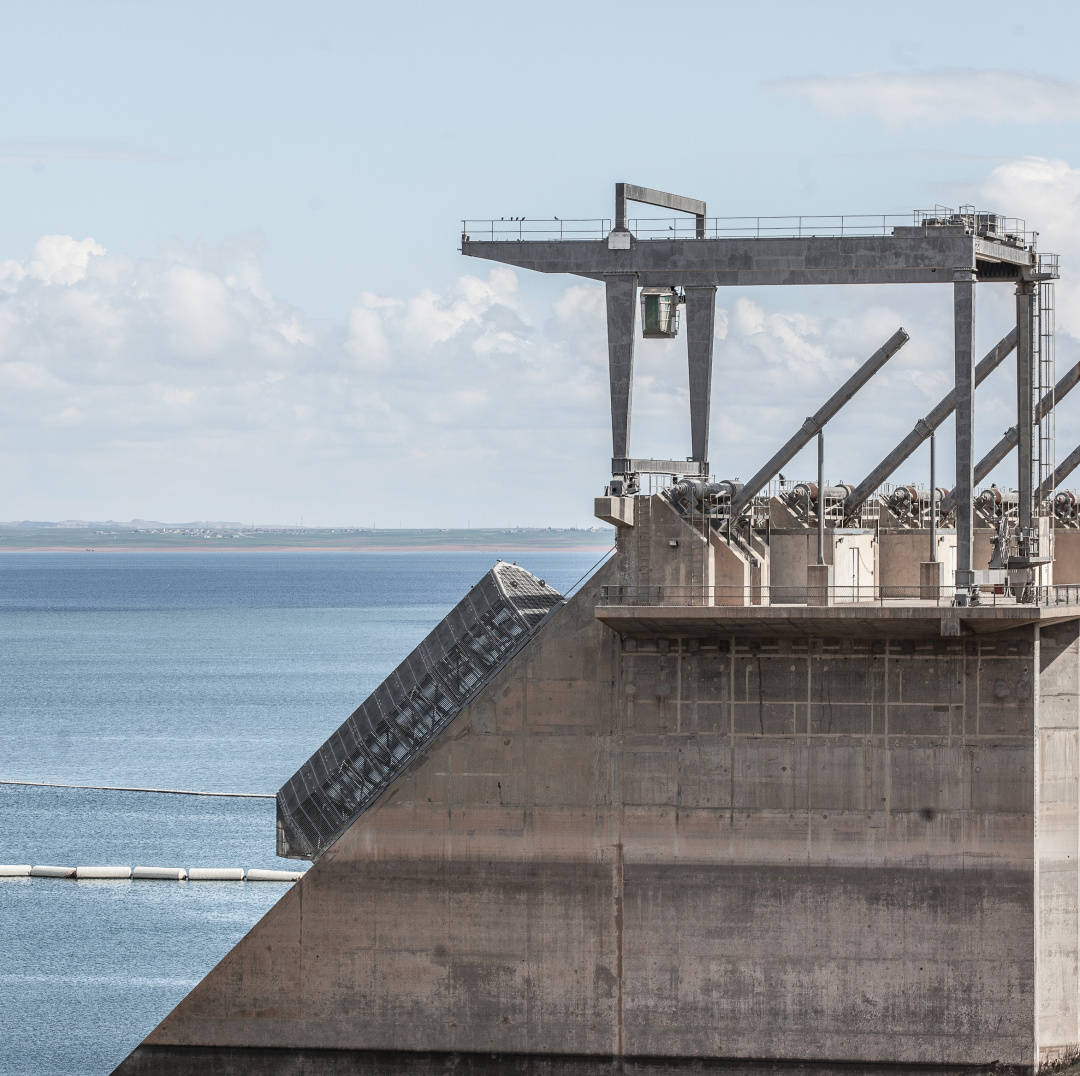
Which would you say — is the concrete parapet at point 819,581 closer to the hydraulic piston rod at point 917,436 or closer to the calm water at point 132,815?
the hydraulic piston rod at point 917,436

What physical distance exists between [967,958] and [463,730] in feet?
40.9

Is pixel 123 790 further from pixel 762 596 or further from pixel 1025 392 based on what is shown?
pixel 1025 392

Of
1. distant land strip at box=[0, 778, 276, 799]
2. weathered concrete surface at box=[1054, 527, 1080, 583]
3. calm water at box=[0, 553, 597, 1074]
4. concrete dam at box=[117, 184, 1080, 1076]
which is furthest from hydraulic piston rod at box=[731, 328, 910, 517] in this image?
distant land strip at box=[0, 778, 276, 799]

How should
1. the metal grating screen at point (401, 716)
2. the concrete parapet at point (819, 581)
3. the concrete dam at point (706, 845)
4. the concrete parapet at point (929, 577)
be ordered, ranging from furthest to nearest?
the metal grating screen at point (401, 716) < the concrete parapet at point (929, 577) < the concrete parapet at point (819, 581) < the concrete dam at point (706, 845)

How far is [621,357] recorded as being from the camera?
4734 cm

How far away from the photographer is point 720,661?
46250mm

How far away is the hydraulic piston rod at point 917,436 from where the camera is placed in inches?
2109

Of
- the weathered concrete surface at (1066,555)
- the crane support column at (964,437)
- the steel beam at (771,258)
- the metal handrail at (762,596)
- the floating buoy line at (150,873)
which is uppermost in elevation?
the steel beam at (771,258)

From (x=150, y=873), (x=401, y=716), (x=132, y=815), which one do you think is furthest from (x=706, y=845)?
(x=132, y=815)

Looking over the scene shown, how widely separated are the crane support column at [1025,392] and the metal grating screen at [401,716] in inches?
597

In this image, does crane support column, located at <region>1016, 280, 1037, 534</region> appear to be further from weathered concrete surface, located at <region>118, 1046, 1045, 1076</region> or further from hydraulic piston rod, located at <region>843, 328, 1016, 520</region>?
weathered concrete surface, located at <region>118, 1046, 1045, 1076</region>

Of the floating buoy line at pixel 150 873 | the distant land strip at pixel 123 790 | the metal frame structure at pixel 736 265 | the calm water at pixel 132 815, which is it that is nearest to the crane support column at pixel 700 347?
the metal frame structure at pixel 736 265

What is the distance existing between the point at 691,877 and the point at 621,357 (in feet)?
39.7

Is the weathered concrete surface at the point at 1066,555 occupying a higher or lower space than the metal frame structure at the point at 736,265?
lower
